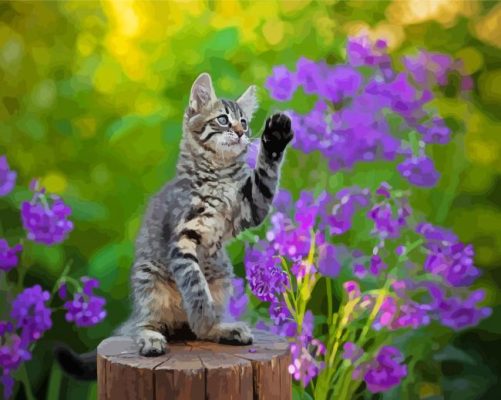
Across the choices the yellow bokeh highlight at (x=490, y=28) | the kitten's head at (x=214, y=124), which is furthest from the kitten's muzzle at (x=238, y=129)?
the yellow bokeh highlight at (x=490, y=28)

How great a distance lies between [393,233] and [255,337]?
0.91 m

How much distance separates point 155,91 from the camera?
8.99 ft

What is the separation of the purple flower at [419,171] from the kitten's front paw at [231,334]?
1.06 m

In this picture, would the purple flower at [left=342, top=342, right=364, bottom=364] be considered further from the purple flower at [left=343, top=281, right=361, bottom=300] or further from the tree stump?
the tree stump

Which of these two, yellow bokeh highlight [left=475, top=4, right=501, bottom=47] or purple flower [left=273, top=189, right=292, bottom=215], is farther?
yellow bokeh highlight [left=475, top=4, right=501, bottom=47]

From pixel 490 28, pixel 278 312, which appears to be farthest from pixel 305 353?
pixel 490 28

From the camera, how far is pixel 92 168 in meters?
2.71

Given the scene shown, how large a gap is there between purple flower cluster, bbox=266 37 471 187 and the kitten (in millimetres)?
776

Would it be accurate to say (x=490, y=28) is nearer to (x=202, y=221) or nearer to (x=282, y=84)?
(x=282, y=84)

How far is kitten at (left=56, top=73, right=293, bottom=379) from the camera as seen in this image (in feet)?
5.28

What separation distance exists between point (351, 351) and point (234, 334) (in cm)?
91

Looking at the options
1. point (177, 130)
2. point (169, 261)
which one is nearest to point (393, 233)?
point (177, 130)

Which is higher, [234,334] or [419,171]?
[419,171]

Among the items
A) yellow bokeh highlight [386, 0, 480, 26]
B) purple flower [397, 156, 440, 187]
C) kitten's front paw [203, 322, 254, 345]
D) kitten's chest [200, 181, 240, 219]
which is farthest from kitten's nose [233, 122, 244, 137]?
yellow bokeh highlight [386, 0, 480, 26]
